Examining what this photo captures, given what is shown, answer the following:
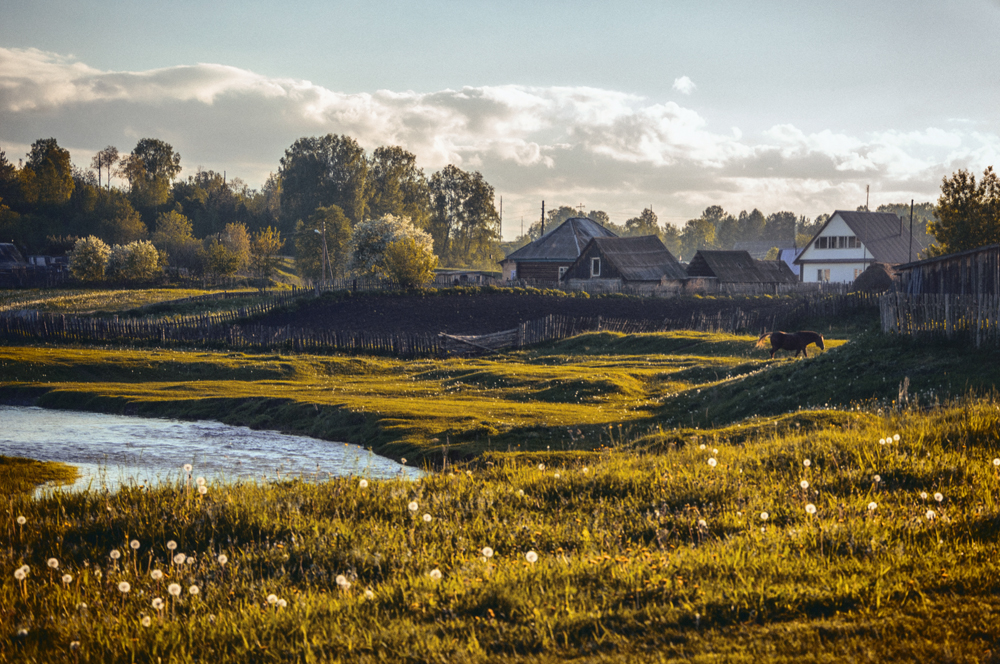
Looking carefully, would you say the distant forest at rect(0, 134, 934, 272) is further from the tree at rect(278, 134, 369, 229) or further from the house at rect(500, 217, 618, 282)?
the house at rect(500, 217, 618, 282)

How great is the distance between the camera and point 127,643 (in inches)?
217

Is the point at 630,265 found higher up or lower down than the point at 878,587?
higher up

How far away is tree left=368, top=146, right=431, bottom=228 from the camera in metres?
166

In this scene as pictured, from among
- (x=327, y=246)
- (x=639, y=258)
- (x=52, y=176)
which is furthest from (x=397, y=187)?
(x=639, y=258)

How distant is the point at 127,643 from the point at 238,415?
2169cm

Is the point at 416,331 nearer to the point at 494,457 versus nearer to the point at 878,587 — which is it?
the point at 494,457

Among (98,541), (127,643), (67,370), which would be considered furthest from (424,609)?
(67,370)

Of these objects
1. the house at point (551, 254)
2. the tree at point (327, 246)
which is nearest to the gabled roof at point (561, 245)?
the house at point (551, 254)

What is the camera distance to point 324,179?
159m

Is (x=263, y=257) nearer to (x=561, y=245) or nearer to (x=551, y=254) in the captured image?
(x=551, y=254)

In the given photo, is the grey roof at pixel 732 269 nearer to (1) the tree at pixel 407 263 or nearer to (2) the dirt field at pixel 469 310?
(2) the dirt field at pixel 469 310

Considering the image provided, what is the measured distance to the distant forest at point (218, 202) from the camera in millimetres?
132625

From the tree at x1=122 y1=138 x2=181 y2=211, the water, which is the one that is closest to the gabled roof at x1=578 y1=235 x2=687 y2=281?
the water

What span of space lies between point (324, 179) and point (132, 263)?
225 ft
